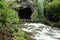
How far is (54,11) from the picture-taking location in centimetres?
2602

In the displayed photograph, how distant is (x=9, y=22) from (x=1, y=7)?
0.78 metres

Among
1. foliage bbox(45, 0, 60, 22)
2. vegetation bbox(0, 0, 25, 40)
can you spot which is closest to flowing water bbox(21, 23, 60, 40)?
vegetation bbox(0, 0, 25, 40)

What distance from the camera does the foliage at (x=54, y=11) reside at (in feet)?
84.1

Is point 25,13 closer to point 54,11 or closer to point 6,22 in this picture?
point 54,11

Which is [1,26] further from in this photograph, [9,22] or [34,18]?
[34,18]

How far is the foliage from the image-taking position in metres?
25.6

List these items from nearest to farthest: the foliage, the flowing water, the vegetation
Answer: the vegetation → the flowing water → the foliage


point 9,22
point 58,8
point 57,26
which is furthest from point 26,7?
point 9,22

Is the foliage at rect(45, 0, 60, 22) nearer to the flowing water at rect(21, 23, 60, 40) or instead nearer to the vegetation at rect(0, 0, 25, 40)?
the flowing water at rect(21, 23, 60, 40)

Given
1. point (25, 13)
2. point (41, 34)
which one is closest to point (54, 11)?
point (25, 13)

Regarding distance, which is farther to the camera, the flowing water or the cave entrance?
the cave entrance

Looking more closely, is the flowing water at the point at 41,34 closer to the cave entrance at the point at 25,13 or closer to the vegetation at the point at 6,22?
the vegetation at the point at 6,22

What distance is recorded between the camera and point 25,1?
29.6m

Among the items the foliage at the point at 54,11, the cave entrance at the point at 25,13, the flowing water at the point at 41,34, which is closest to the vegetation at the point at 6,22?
the flowing water at the point at 41,34
